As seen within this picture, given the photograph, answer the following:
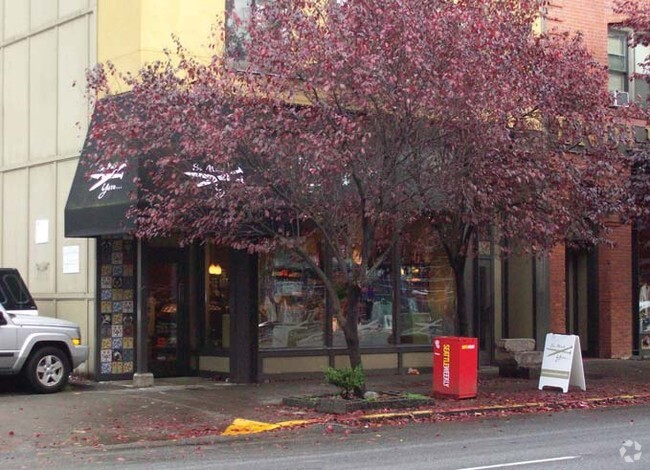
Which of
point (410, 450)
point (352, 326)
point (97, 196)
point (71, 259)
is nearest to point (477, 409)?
point (352, 326)

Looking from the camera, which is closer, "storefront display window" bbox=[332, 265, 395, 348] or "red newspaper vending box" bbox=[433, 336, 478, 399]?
"red newspaper vending box" bbox=[433, 336, 478, 399]

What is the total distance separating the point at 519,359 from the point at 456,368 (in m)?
4.02

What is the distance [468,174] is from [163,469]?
685 cm

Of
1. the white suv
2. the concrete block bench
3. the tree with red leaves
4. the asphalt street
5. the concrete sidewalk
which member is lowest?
the asphalt street

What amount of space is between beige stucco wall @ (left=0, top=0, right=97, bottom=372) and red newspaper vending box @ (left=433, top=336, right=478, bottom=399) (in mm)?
6254

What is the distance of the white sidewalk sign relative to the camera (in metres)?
16.2

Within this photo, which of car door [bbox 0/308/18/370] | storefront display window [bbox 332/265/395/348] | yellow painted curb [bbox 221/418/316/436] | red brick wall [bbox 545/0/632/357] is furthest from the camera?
red brick wall [bbox 545/0/632/357]

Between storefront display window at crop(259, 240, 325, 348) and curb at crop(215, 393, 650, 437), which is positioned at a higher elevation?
storefront display window at crop(259, 240, 325, 348)

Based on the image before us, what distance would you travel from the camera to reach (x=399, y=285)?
19.1m

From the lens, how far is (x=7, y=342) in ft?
48.2

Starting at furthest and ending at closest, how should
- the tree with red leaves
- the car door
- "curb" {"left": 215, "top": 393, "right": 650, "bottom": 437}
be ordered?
the car door
the tree with red leaves
"curb" {"left": 215, "top": 393, "right": 650, "bottom": 437}

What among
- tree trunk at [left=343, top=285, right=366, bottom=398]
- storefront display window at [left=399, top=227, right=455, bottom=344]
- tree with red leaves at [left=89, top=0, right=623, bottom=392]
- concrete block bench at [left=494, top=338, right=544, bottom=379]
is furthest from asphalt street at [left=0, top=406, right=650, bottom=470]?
storefront display window at [left=399, top=227, right=455, bottom=344]

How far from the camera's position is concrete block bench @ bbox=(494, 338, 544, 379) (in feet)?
61.1

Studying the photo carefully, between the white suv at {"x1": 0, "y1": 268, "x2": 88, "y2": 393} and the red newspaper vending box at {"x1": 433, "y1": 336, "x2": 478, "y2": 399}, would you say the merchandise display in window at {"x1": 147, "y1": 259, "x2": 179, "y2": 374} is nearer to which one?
the white suv at {"x1": 0, "y1": 268, "x2": 88, "y2": 393}
